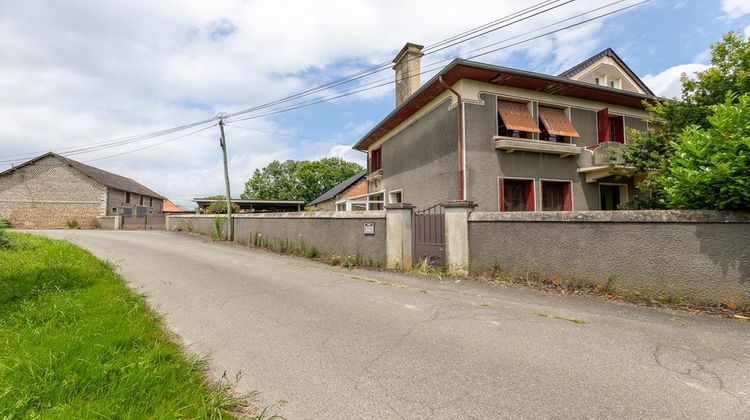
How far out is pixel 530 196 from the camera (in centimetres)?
1082

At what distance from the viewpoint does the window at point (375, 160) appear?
16.8 metres

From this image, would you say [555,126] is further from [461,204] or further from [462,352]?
[462,352]

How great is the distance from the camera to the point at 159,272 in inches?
306

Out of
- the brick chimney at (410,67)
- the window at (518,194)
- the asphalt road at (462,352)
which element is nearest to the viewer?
the asphalt road at (462,352)

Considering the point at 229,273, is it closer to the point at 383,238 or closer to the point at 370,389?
the point at 383,238

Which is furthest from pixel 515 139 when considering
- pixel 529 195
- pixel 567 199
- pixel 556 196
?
pixel 567 199

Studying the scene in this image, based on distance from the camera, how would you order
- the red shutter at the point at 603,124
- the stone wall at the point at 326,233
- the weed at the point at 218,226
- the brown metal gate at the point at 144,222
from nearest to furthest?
the stone wall at the point at 326,233 → the red shutter at the point at 603,124 → the weed at the point at 218,226 → the brown metal gate at the point at 144,222

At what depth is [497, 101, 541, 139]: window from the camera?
10234mm

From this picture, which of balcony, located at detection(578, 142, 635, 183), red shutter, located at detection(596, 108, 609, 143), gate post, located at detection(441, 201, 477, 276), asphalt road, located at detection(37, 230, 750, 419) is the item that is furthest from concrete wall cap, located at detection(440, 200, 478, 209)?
red shutter, located at detection(596, 108, 609, 143)

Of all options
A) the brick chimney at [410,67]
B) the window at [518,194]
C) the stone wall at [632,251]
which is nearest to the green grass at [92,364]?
the stone wall at [632,251]

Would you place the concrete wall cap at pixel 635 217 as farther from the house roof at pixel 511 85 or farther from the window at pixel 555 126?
the window at pixel 555 126

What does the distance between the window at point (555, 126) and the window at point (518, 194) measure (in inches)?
68.5

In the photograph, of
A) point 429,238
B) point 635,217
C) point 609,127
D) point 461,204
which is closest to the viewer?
point 635,217

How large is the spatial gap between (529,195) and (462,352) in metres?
8.73
